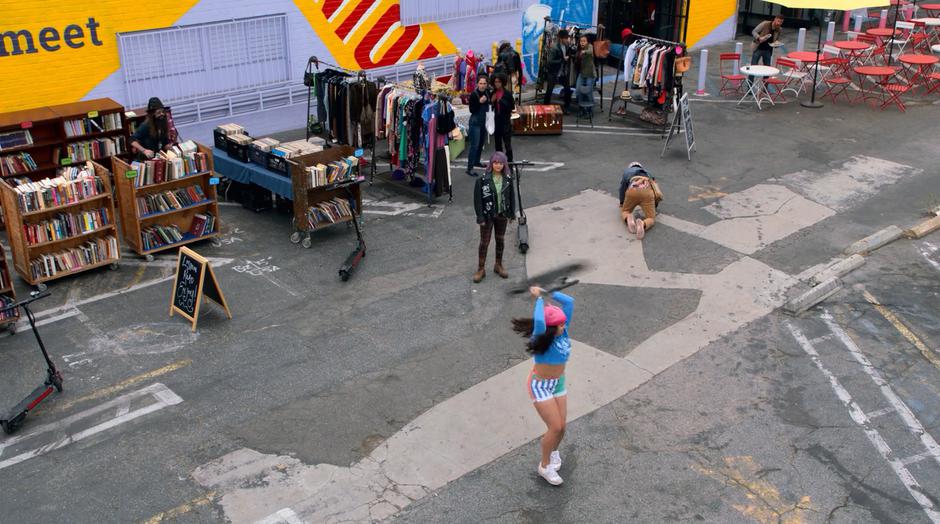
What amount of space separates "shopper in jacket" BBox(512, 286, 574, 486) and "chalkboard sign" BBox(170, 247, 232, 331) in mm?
4703

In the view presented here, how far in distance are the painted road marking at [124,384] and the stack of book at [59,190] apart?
136 inches

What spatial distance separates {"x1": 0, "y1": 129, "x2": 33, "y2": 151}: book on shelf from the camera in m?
13.9

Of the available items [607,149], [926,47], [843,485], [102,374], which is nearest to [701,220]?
[607,149]

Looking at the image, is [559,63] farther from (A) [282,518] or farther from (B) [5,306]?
(A) [282,518]

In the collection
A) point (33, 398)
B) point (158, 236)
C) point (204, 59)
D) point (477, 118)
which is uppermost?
point (204, 59)

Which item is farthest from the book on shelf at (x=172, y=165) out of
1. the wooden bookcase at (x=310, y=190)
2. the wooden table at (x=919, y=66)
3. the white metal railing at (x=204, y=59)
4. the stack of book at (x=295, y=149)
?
the wooden table at (x=919, y=66)

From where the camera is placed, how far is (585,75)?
65.3ft

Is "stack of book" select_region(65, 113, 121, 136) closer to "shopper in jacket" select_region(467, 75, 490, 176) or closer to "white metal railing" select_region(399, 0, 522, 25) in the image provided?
"shopper in jacket" select_region(467, 75, 490, 176)

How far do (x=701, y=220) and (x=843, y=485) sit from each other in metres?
6.83

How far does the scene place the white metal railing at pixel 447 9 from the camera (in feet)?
65.8

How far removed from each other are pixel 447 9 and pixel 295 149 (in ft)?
26.3

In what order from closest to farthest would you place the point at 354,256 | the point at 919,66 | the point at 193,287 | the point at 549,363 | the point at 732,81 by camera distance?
the point at 549,363 < the point at 193,287 < the point at 354,256 < the point at 732,81 < the point at 919,66

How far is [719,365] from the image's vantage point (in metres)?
10.8

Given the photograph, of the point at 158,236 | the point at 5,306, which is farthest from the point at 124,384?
the point at 158,236
